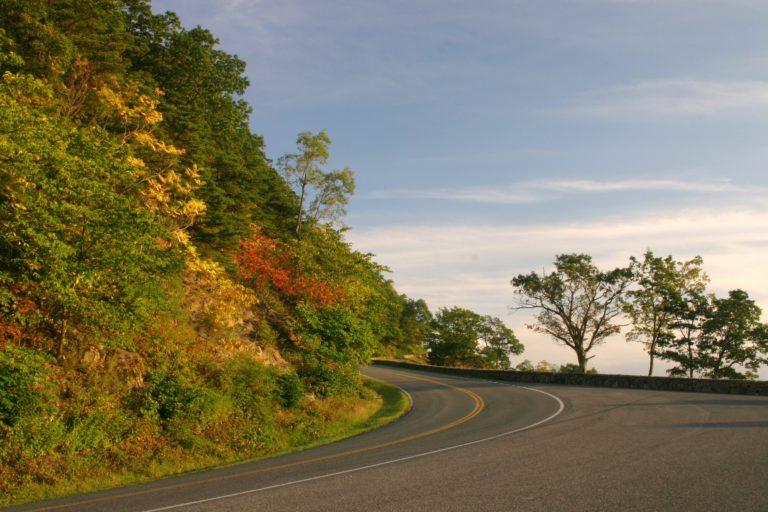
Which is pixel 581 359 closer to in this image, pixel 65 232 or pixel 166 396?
pixel 166 396

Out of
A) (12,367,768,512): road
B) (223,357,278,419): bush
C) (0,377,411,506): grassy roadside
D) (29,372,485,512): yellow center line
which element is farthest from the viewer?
(223,357,278,419): bush

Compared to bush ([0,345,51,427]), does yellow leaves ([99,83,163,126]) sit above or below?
above

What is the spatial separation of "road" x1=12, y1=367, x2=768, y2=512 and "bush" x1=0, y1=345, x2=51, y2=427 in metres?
3.07

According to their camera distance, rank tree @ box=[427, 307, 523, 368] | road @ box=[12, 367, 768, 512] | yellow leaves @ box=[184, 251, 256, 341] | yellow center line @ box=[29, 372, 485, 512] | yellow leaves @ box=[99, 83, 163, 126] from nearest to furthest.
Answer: road @ box=[12, 367, 768, 512]
yellow center line @ box=[29, 372, 485, 512]
yellow leaves @ box=[99, 83, 163, 126]
yellow leaves @ box=[184, 251, 256, 341]
tree @ box=[427, 307, 523, 368]

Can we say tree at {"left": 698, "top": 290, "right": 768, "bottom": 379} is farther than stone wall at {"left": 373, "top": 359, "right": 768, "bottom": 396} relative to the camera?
Yes

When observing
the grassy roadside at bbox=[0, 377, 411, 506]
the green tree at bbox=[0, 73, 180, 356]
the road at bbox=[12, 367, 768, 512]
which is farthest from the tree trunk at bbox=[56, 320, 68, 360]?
the road at bbox=[12, 367, 768, 512]

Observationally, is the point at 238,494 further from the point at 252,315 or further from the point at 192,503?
the point at 252,315

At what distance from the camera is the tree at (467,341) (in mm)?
75625

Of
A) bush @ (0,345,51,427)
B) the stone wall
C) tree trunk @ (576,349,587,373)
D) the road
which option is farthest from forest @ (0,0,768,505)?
tree trunk @ (576,349,587,373)

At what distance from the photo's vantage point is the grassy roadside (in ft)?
40.0

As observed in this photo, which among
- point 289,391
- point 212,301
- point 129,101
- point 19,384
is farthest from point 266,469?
point 129,101

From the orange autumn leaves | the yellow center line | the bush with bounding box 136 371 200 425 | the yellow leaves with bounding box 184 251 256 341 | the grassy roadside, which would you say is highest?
the orange autumn leaves

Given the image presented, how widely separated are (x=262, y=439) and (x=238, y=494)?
9.13m

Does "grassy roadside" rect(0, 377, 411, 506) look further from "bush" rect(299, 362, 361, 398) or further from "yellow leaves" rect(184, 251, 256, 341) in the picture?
"yellow leaves" rect(184, 251, 256, 341)
